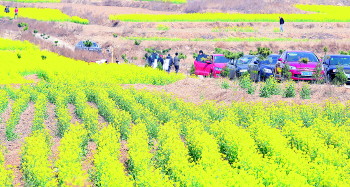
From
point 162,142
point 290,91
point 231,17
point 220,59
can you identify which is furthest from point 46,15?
point 162,142

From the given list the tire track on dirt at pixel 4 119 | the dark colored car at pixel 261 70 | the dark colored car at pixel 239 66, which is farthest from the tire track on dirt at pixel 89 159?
the dark colored car at pixel 239 66

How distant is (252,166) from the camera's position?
12.0 m

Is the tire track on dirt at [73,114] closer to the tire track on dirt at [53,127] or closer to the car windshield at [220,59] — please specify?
the tire track on dirt at [53,127]

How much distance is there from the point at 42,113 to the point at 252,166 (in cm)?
906

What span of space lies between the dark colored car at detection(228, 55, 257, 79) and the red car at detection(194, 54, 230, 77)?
1.76ft

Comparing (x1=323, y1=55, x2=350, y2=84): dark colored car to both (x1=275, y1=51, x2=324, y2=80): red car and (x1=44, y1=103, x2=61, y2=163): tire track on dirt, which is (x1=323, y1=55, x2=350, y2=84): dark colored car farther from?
(x1=44, y1=103, x2=61, y2=163): tire track on dirt

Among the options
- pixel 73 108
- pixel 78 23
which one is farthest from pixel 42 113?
pixel 78 23

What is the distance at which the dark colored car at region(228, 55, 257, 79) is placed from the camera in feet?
102

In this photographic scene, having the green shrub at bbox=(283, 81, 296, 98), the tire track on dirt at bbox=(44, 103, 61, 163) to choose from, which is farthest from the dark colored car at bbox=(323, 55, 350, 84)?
the tire track on dirt at bbox=(44, 103, 61, 163)

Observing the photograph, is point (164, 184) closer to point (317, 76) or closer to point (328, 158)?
point (328, 158)

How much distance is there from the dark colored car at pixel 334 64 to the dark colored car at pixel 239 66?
13.0ft

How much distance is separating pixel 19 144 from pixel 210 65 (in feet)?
57.2

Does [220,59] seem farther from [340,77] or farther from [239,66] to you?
[340,77]

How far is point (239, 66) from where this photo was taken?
31.8 metres
